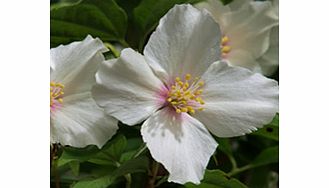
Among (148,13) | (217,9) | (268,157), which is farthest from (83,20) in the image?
(268,157)

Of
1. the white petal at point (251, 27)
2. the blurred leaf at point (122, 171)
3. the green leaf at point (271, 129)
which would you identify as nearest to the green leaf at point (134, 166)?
the blurred leaf at point (122, 171)

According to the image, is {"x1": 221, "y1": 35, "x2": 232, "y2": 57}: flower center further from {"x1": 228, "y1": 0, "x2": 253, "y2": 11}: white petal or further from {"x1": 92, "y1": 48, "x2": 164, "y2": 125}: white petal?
{"x1": 92, "y1": 48, "x2": 164, "y2": 125}: white petal

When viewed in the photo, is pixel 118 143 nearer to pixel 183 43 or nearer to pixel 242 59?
pixel 183 43

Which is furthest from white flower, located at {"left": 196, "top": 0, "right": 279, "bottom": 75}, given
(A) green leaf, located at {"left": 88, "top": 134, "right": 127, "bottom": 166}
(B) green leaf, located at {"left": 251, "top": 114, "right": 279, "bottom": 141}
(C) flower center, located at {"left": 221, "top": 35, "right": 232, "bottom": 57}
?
(A) green leaf, located at {"left": 88, "top": 134, "right": 127, "bottom": 166}

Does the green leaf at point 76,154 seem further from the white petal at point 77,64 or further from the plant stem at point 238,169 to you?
the plant stem at point 238,169

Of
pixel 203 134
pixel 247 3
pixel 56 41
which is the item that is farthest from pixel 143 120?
pixel 247 3
